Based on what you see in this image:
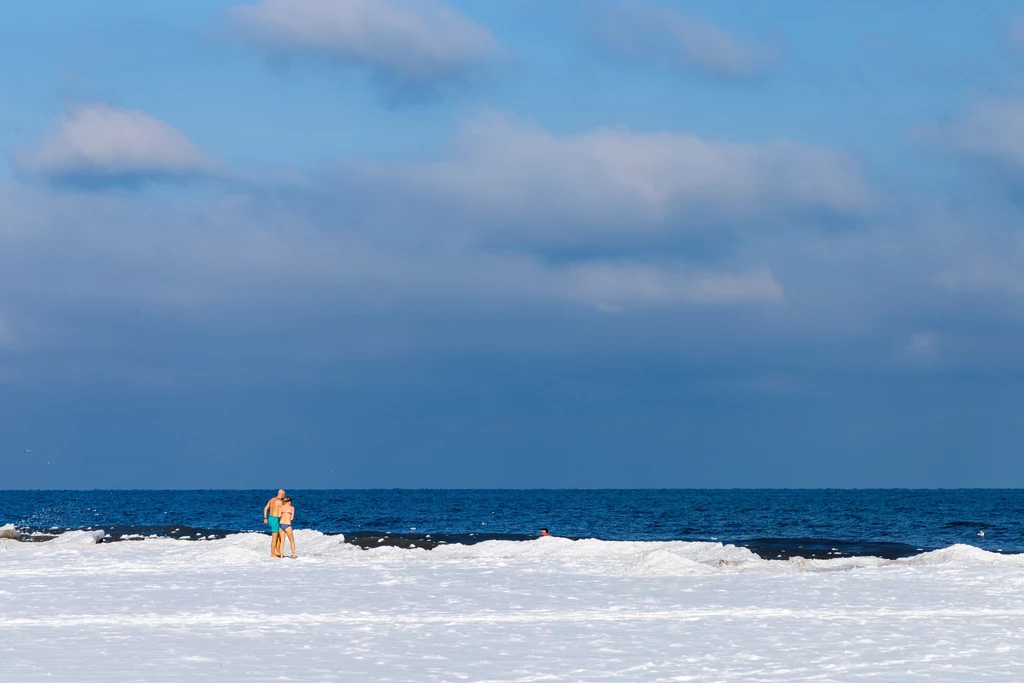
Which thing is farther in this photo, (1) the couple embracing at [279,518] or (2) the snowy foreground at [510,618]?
(1) the couple embracing at [279,518]

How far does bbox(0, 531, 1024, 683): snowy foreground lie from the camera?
51.2ft

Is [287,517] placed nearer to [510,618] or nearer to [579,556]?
[579,556]

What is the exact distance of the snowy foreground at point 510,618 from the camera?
15609 millimetres

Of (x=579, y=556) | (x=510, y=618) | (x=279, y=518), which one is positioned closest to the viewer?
(x=510, y=618)

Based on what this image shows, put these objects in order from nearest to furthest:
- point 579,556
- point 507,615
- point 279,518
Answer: point 507,615 < point 279,518 < point 579,556

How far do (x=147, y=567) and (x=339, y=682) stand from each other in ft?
66.2

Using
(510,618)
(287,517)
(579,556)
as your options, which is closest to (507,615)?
(510,618)

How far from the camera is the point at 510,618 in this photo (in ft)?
69.9

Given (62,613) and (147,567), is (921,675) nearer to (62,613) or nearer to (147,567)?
(62,613)

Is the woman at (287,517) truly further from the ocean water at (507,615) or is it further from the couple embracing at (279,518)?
the ocean water at (507,615)

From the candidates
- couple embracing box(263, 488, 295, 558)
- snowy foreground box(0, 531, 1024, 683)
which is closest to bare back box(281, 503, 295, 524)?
couple embracing box(263, 488, 295, 558)

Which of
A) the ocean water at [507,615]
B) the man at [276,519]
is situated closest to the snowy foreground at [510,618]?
the ocean water at [507,615]

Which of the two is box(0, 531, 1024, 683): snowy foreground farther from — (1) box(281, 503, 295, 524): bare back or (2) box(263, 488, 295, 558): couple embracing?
(1) box(281, 503, 295, 524): bare back

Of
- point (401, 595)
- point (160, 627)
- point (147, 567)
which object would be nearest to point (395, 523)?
point (147, 567)
